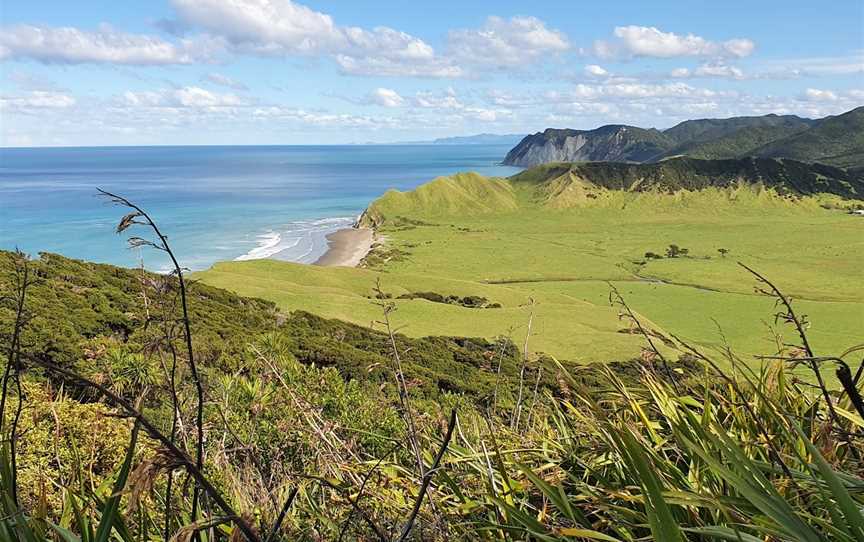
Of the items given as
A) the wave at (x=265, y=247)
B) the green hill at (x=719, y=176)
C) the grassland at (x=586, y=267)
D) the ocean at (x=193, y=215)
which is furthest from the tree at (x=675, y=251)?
the wave at (x=265, y=247)

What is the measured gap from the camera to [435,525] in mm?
2049

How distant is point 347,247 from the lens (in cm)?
7562

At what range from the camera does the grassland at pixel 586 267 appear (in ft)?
106

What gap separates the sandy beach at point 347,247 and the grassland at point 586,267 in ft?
9.51

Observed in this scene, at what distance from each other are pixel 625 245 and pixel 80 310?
244ft

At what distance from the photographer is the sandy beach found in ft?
216

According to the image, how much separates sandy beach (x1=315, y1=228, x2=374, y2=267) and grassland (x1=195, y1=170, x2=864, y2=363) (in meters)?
2.90

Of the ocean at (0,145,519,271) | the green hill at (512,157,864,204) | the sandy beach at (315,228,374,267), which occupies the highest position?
the green hill at (512,157,864,204)

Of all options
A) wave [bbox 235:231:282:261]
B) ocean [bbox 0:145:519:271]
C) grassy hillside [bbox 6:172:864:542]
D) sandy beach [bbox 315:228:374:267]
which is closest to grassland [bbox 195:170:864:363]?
grassy hillside [bbox 6:172:864:542]

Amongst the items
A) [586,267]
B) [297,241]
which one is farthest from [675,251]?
[297,241]

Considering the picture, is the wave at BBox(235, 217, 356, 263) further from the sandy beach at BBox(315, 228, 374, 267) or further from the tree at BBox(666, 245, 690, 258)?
the tree at BBox(666, 245, 690, 258)

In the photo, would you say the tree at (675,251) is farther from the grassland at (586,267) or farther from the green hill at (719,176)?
the green hill at (719,176)

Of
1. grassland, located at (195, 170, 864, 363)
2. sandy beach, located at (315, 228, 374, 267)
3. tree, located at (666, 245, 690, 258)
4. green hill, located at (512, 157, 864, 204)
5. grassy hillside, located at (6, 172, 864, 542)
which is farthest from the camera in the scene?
green hill, located at (512, 157, 864, 204)

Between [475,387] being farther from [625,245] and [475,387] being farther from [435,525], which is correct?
[625,245]
